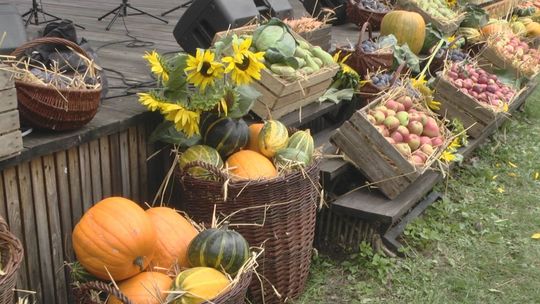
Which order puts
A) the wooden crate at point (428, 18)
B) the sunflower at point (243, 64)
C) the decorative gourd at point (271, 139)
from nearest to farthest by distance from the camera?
the sunflower at point (243, 64), the decorative gourd at point (271, 139), the wooden crate at point (428, 18)

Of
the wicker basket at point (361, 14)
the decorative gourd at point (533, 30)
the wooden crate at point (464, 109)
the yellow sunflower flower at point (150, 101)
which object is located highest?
the yellow sunflower flower at point (150, 101)

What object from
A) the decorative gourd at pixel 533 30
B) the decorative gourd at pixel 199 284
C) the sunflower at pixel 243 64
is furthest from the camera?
the decorative gourd at pixel 533 30

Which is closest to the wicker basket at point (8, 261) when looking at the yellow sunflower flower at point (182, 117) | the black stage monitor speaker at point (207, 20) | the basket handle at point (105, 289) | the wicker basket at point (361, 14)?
the basket handle at point (105, 289)

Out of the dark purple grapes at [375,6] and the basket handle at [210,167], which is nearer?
the basket handle at [210,167]

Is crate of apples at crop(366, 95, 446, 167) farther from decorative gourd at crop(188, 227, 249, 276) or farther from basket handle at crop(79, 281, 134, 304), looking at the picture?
basket handle at crop(79, 281, 134, 304)

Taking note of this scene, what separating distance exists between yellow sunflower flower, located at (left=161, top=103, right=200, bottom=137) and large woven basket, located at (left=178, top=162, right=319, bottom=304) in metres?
0.18

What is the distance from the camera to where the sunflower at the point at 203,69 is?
8.75ft

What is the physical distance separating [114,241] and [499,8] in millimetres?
7127

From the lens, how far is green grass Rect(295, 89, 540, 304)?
3273 mm

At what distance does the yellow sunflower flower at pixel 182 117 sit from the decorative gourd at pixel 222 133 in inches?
6.3

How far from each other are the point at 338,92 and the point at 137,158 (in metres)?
1.69

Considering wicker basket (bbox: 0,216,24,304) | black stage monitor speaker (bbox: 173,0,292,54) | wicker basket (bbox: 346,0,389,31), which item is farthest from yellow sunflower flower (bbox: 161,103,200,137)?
wicker basket (bbox: 346,0,389,31)

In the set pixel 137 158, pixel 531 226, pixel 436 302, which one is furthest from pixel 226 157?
pixel 531 226

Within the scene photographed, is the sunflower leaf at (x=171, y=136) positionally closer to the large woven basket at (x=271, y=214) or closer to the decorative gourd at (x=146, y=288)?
the large woven basket at (x=271, y=214)
